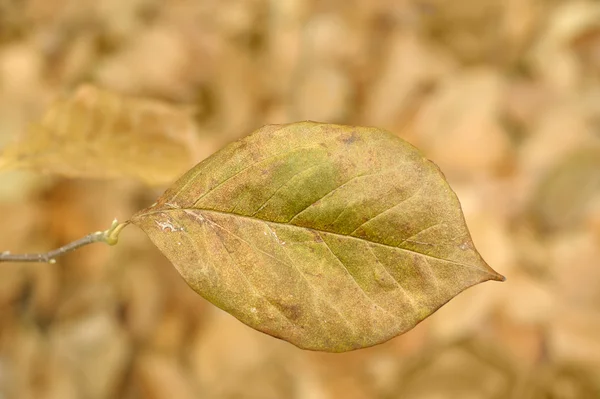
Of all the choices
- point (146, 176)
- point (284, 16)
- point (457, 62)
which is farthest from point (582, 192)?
point (146, 176)

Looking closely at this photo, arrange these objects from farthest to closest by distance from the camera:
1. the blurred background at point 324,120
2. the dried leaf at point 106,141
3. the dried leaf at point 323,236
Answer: the blurred background at point 324,120 < the dried leaf at point 106,141 < the dried leaf at point 323,236

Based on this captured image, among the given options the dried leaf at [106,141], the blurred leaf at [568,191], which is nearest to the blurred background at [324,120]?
the blurred leaf at [568,191]

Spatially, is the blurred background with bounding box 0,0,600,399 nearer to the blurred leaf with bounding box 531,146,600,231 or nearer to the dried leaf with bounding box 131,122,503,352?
the blurred leaf with bounding box 531,146,600,231

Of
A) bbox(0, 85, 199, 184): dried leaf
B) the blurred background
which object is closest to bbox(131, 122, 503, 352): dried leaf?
bbox(0, 85, 199, 184): dried leaf

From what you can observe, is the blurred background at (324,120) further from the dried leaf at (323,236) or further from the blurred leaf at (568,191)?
the dried leaf at (323,236)

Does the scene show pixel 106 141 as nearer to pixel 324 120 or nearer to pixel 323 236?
pixel 323 236
